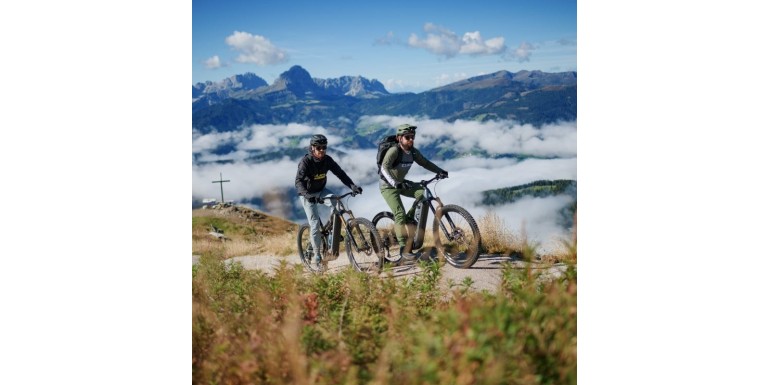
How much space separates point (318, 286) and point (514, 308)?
1.63 metres

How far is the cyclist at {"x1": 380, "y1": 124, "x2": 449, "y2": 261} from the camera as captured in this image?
5066 millimetres

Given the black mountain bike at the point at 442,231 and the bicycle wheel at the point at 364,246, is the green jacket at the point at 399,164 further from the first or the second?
the bicycle wheel at the point at 364,246

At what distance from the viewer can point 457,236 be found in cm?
507

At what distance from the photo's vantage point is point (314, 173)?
5.41 m

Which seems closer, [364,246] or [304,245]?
[364,246]

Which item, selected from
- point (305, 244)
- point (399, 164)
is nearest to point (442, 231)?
point (399, 164)

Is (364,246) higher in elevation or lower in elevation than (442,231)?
lower

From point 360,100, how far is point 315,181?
795mm

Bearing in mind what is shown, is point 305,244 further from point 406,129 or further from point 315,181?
point 406,129

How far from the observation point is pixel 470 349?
12.0 feet

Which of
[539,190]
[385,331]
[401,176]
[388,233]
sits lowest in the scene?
[385,331]

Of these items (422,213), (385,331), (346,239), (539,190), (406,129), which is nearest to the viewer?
(385,331)

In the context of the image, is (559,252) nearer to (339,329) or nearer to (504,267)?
(504,267)

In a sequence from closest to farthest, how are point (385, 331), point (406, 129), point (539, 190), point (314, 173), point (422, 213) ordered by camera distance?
1. point (385, 331)
2. point (539, 190)
3. point (406, 129)
4. point (422, 213)
5. point (314, 173)
